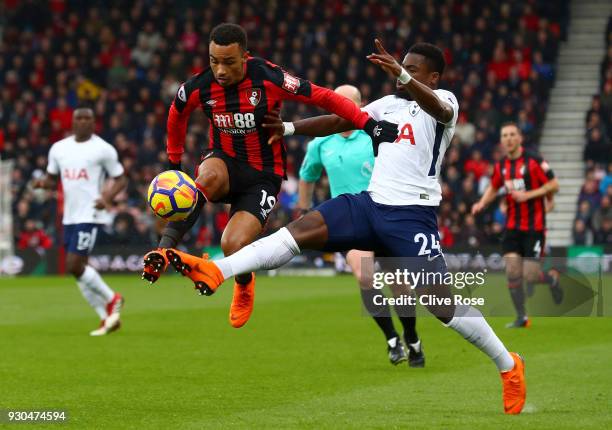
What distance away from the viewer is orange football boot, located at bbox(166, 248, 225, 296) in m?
6.54

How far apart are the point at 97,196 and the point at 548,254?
10.8 m

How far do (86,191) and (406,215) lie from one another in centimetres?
681

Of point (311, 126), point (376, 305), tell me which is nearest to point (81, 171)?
point (376, 305)

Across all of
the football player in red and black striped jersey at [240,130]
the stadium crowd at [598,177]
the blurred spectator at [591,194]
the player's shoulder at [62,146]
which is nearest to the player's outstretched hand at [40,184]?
the player's shoulder at [62,146]

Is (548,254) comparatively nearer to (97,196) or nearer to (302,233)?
(97,196)

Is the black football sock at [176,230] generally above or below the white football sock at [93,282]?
above

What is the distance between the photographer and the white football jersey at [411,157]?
24.6 ft

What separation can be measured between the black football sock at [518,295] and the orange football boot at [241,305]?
5.85m

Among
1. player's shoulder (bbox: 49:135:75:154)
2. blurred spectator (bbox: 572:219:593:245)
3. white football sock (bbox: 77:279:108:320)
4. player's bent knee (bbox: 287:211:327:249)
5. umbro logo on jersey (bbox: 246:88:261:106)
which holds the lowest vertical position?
blurred spectator (bbox: 572:219:593:245)

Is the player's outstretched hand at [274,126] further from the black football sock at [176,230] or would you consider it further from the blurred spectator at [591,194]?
the blurred spectator at [591,194]

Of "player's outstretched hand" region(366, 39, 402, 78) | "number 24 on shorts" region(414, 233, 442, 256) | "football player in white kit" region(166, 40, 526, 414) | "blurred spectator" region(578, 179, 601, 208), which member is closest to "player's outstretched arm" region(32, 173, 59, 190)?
"football player in white kit" region(166, 40, 526, 414)

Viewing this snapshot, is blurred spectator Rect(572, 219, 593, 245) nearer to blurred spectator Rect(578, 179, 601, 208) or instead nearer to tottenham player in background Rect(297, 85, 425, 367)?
blurred spectator Rect(578, 179, 601, 208)

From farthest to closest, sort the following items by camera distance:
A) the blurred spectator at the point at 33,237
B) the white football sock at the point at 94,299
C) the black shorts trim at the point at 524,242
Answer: the blurred spectator at the point at 33,237 < the black shorts trim at the point at 524,242 < the white football sock at the point at 94,299

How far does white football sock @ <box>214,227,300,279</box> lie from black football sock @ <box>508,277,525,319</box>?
23.0 ft
